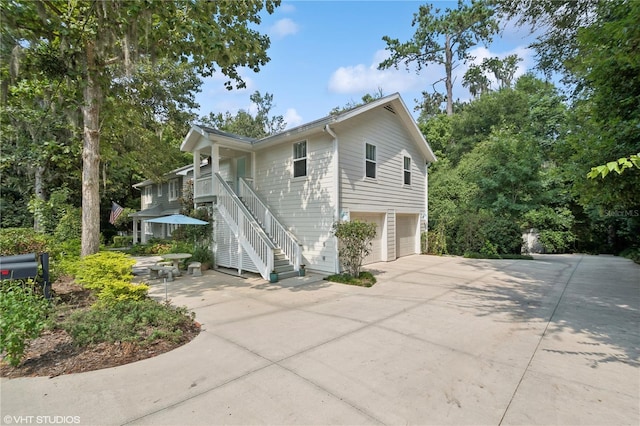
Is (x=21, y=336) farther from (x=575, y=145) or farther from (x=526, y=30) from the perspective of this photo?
(x=526, y=30)

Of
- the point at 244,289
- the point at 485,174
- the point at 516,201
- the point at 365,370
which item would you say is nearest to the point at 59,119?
the point at 244,289

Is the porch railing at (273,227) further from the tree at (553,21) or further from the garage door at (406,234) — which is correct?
the tree at (553,21)

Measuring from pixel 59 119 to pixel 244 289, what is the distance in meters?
11.6

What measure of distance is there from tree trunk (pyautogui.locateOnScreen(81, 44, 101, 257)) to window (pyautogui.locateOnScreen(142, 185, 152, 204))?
58.8 ft

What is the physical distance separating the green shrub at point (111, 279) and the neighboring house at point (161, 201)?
13.2m

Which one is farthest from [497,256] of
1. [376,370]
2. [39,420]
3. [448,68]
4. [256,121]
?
[256,121]

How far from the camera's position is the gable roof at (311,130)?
30.9 feet

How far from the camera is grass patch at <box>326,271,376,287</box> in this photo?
8.13 metres

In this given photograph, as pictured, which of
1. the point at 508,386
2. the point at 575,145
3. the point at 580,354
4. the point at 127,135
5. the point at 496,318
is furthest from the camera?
the point at 127,135

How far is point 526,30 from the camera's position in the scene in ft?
29.8

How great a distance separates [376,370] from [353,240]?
509cm

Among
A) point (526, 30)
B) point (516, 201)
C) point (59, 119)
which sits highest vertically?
point (526, 30)

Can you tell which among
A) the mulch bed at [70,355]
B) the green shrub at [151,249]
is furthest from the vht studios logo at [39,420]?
the green shrub at [151,249]

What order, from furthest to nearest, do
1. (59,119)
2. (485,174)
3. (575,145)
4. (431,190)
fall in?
(431,190), (485,174), (59,119), (575,145)
